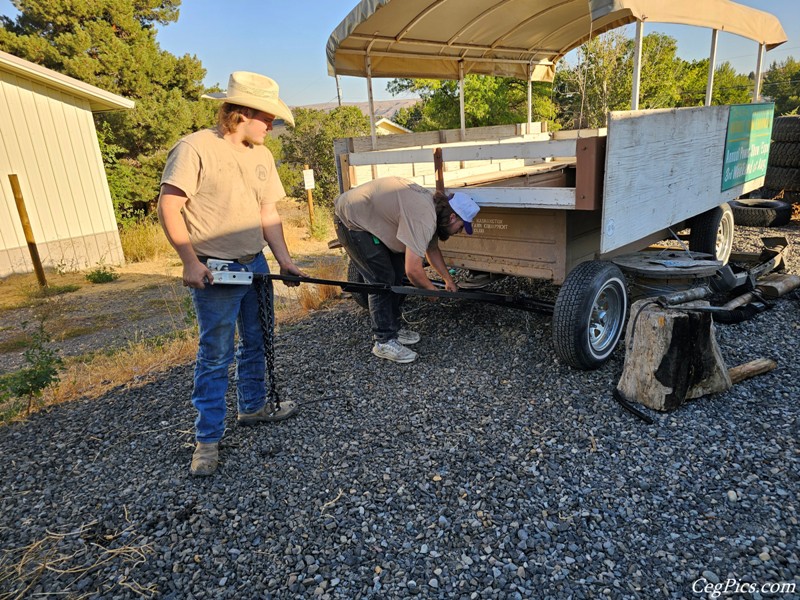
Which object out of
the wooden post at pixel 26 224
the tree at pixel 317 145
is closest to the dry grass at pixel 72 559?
the wooden post at pixel 26 224

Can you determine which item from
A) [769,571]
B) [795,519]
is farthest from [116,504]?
[795,519]

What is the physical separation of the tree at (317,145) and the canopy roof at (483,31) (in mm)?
12068

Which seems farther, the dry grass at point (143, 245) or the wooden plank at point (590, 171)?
the dry grass at point (143, 245)

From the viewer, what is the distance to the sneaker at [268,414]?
11.7ft

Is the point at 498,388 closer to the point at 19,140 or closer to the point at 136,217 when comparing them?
the point at 19,140

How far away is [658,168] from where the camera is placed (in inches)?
161

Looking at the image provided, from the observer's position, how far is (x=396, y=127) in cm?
2956

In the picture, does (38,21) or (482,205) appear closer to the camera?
(482,205)

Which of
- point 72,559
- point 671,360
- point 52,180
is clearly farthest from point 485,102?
point 72,559

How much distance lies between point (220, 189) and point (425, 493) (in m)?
1.98

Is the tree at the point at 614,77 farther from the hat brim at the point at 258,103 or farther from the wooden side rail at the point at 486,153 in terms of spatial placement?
the hat brim at the point at 258,103

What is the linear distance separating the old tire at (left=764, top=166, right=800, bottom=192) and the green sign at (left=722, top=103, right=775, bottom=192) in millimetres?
3985

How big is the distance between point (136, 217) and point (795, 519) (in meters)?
16.5

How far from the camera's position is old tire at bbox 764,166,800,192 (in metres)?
9.81
